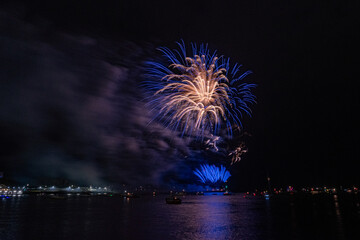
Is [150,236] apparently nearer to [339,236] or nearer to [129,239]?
[129,239]

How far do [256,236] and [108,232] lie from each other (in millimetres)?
12536

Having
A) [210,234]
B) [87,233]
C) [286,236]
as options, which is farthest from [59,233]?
[286,236]

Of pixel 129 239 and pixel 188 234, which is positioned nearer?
pixel 129 239

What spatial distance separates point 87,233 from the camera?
23500mm

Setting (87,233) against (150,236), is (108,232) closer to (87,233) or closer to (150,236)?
(87,233)

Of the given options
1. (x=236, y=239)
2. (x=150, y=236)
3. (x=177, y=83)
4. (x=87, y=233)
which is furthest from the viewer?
(x=177, y=83)

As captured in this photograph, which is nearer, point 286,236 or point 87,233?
point 286,236

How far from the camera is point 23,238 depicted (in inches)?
837

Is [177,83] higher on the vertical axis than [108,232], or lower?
higher

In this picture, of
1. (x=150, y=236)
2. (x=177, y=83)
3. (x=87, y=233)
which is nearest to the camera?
(x=150, y=236)

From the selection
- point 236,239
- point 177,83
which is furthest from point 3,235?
point 177,83

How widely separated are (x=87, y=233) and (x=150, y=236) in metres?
6.23

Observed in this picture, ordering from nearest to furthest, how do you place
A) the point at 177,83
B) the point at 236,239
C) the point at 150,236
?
the point at 236,239 < the point at 150,236 < the point at 177,83

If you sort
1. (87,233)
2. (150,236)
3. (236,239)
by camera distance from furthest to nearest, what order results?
1. (87,233)
2. (150,236)
3. (236,239)
